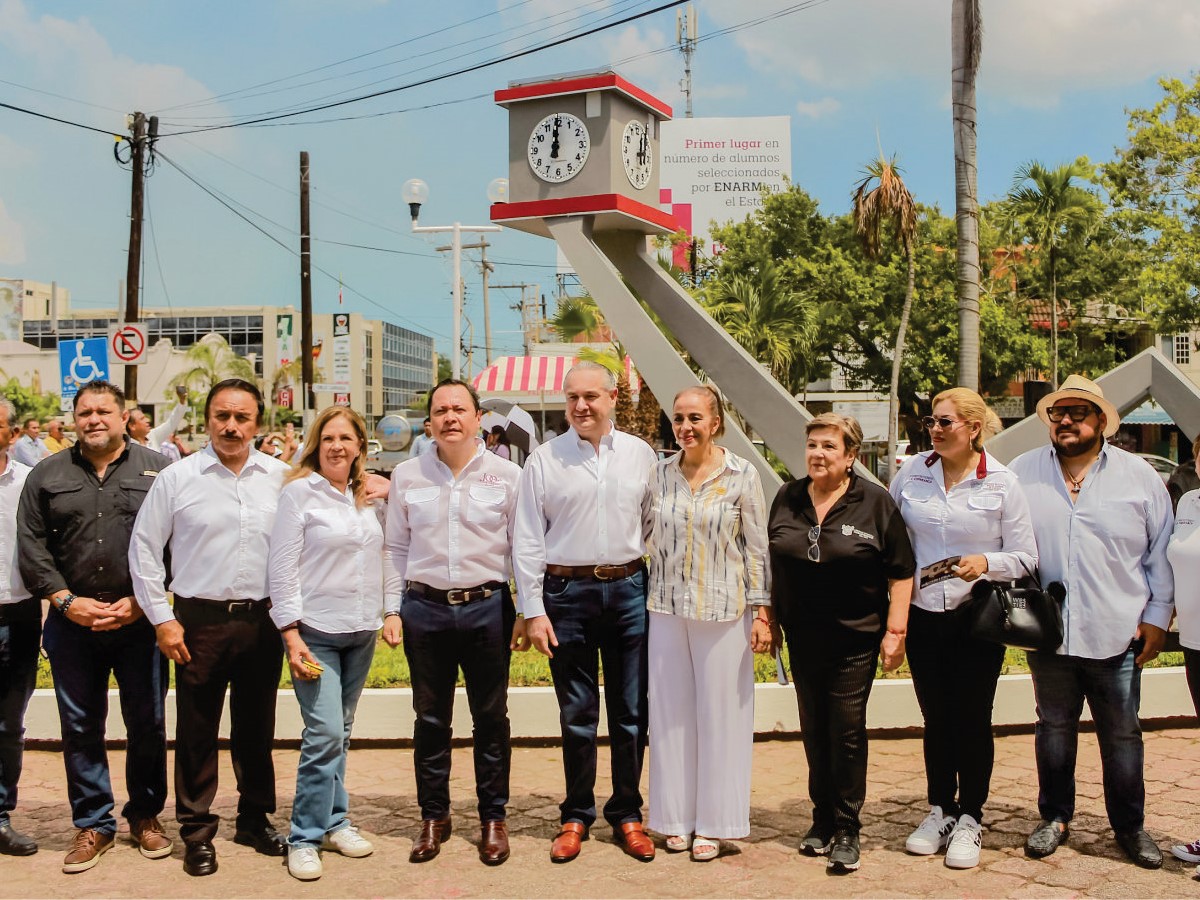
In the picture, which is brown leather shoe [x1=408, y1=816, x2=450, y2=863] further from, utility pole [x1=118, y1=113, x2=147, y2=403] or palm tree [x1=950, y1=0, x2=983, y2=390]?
utility pole [x1=118, y1=113, x2=147, y2=403]

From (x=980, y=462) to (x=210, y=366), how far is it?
6001 centimetres

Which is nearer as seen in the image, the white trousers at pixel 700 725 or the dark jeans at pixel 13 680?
the white trousers at pixel 700 725

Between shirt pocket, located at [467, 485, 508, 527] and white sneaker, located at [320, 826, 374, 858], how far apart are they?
1.43m

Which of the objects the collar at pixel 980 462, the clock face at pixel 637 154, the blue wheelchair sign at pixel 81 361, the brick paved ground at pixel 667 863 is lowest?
the brick paved ground at pixel 667 863

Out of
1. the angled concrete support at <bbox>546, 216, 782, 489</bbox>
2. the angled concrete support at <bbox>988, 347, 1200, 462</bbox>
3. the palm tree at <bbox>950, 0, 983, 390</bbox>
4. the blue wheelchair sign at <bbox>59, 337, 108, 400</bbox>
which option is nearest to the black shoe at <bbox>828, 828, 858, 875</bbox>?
the angled concrete support at <bbox>988, 347, 1200, 462</bbox>

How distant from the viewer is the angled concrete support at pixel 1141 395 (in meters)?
9.39

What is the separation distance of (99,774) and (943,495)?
3.71m

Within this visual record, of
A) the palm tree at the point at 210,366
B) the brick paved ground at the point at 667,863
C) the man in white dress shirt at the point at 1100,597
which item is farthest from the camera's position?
the palm tree at the point at 210,366

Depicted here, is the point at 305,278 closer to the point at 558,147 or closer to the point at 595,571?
the point at 558,147

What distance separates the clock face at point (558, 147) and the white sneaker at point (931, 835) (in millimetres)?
8552

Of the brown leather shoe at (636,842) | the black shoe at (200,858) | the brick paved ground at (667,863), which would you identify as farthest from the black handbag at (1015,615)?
→ the black shoe at (200,858)

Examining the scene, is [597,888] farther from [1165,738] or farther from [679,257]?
[679,257]

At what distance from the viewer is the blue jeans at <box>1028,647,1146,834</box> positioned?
458 cm

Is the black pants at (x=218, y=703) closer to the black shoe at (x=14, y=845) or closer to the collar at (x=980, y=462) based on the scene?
the black shoe at (x=14, y=845)
